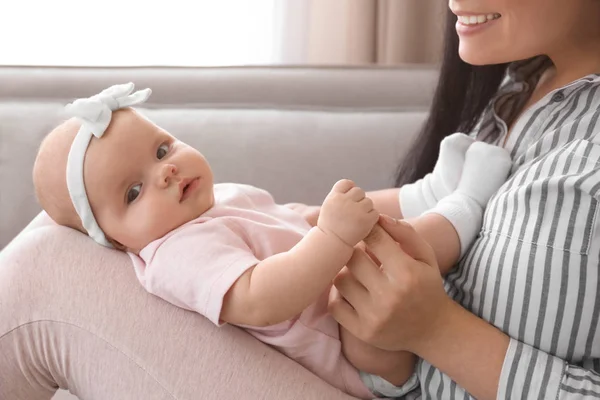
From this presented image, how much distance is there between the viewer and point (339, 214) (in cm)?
80

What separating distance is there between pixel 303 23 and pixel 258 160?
877 millimetres

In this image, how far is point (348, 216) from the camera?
0.80 metres

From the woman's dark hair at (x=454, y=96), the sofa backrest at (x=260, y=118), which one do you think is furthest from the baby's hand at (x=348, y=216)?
the sofa backrest at (x=260, y=118)

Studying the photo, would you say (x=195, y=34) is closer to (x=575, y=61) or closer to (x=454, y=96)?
(x=454, y=96)

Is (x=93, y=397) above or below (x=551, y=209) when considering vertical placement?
below

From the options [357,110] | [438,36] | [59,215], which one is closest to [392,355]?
[59,215]

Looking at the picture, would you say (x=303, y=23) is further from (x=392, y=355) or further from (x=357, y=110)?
(x=392, y=355)

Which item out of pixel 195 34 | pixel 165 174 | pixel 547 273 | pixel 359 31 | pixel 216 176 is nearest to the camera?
pixel 547 273

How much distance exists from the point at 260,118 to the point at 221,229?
0.68 m

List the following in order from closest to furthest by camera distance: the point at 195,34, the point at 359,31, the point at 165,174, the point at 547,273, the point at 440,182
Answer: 1. the point at 547,273
2. the point at 165,174
3. the point at 440,182
4. the point at 359,31
5. the point at 195,34

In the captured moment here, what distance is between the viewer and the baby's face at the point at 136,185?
2.92ft

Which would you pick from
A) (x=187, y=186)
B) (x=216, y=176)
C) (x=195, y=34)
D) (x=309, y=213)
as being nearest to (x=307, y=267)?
(x=187, y=186)

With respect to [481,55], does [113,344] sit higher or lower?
lower

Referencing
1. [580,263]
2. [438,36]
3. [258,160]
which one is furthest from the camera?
[438,36]
